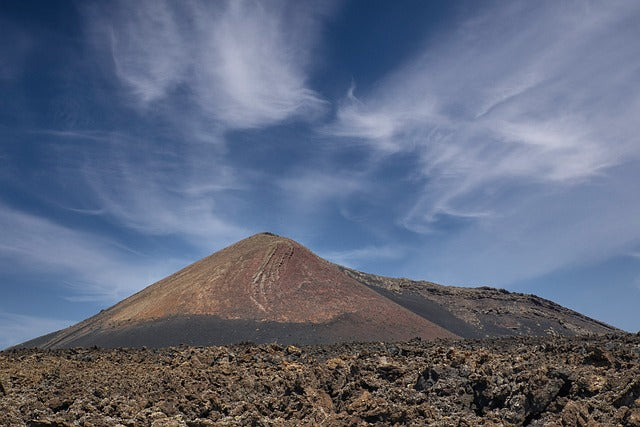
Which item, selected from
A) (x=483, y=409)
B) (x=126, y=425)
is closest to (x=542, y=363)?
(x=483, y=409)

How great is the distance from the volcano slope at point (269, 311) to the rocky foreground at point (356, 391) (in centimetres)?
1861

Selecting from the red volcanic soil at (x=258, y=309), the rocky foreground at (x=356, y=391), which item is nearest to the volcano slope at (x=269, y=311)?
the red volcanic soil at (x=258, y=309)

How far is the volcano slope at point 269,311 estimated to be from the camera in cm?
3469

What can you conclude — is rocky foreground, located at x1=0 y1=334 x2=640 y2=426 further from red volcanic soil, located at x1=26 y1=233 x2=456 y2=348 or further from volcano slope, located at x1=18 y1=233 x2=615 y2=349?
red volcanic soil, located at x1=26 y1=233 x2=456 y2=348

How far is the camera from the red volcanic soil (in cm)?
3459

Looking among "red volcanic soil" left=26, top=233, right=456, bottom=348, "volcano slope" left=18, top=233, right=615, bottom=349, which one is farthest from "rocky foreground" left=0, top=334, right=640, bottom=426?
"red volcanic soil" left=26, top=233, right=456, bottom=348

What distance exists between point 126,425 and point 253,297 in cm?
2924

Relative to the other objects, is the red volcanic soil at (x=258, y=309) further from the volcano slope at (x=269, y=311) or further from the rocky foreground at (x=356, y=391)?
the rocky foreground at (x=356, y=391)

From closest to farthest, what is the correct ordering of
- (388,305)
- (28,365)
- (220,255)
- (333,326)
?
(28,365) → (333,326) → (388,305) → (220,255)

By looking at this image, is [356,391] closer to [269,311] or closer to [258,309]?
[269,311]

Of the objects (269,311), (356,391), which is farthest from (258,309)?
(356,391)

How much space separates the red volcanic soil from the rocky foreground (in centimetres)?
1899

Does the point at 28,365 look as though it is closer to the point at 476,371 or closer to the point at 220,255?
the point at 476,371

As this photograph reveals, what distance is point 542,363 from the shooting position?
10.9 m
